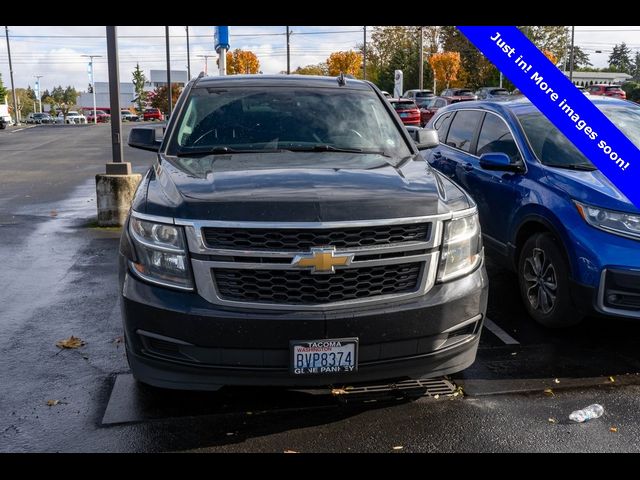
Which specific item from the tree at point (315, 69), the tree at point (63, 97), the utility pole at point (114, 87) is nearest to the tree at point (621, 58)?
the tree at point (315, 69)

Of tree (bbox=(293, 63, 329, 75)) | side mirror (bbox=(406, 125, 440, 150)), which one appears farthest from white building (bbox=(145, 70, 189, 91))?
side mirror (bbox=(406, 125, 440, 150))

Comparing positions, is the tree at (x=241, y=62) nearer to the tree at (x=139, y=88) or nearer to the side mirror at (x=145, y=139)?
the tree at (x=139, y=88)

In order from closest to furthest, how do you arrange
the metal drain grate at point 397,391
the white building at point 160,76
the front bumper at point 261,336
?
the front bumper at point 261,336, the metal drain grate at point 397,391, the white building at point 160,76

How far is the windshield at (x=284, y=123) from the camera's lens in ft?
15.1

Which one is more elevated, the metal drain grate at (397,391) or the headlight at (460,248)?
the headlight at (460,248)

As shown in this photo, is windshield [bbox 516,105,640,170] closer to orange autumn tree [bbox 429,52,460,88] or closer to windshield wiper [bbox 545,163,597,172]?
windshield wiper [bbox 545,163,597,172]

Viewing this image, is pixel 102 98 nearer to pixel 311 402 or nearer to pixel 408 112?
pixel 408 112

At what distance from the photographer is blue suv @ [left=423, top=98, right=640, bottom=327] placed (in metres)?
4.54

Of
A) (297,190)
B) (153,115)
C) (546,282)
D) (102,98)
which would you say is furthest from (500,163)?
(102,98)

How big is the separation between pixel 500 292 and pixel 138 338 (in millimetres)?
3971

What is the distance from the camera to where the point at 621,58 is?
158750mm

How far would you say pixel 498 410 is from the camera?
387 centimetres

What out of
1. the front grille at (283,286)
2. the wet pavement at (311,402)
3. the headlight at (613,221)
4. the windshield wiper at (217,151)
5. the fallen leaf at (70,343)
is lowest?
the wet pavement at (311,402)

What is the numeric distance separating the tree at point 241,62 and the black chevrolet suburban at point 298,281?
60.6 metres
